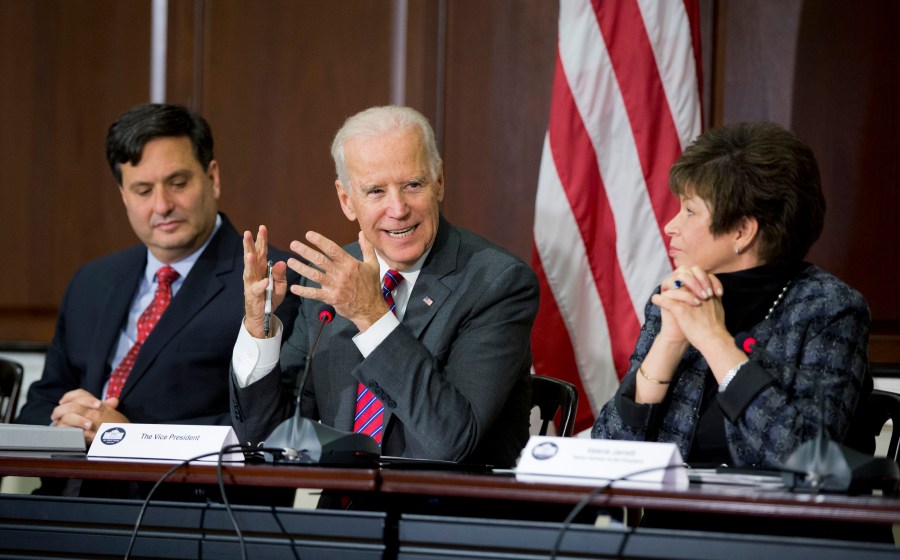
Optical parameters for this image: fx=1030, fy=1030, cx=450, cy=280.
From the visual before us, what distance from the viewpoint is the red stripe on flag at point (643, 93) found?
3.05m

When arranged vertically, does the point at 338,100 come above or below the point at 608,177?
above

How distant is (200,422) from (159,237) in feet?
1.96

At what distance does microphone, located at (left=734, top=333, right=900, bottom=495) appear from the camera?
4.82ft

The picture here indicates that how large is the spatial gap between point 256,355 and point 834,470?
132 cm

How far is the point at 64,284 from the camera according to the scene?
3.96m

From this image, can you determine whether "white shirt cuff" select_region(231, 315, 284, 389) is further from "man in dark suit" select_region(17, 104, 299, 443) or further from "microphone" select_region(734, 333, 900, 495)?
"microphone" select_region(734, 333, 900, 495)

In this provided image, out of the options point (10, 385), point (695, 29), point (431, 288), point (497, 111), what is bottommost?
point (10, 385)

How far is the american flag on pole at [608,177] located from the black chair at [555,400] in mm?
394

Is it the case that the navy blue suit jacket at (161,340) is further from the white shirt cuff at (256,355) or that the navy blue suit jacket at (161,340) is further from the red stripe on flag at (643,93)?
the red stripe on flag at (643,93)

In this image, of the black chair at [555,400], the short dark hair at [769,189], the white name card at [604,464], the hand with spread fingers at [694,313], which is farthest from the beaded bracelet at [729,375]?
the black chair at [555,400]

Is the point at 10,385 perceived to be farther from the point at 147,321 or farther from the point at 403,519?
the point at 403,519

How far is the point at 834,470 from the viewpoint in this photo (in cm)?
149

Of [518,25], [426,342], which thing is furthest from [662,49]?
[426,342]

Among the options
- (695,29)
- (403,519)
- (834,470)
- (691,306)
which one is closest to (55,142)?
(695,29)
